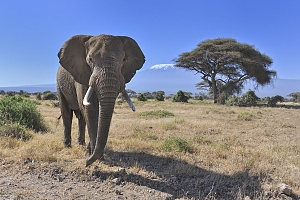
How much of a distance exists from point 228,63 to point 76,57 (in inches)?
1030

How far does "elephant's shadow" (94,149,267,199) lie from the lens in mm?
4207

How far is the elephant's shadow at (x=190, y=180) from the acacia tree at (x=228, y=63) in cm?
2408

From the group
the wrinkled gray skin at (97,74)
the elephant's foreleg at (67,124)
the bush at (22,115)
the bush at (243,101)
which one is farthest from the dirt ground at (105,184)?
the bush at (243,101)

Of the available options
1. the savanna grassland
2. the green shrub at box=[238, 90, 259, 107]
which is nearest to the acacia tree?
the green shrub at box=[238, 90, 259, 107]

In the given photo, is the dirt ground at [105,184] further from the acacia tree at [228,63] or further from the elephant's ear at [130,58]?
the acacia tree at [228,63]

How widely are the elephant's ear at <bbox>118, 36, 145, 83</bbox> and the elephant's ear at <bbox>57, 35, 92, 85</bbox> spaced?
2.41 feet

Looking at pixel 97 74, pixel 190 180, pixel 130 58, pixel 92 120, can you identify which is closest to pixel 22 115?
pixel 92 120

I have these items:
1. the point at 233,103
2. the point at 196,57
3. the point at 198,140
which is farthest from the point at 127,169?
the point at 196,57

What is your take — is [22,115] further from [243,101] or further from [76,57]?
[243,101]

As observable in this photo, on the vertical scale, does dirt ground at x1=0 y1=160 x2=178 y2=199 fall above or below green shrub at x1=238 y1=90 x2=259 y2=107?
below

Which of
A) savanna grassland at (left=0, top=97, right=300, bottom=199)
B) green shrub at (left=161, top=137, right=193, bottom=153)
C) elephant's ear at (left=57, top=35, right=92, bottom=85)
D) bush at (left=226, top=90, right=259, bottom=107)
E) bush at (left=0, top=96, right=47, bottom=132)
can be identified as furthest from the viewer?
bush at (left=226, top=90, right=259, bottom=107)

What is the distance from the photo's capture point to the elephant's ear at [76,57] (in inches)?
214

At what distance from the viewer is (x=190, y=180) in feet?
15.5

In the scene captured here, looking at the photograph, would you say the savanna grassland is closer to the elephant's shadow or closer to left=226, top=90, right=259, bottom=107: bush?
the elephant's shadow
